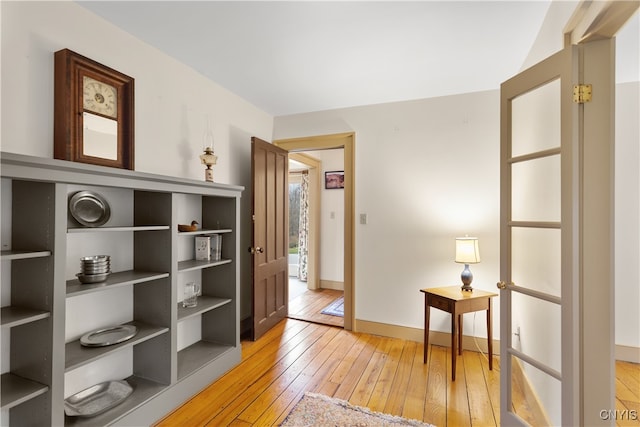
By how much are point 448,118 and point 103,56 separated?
2885 mm

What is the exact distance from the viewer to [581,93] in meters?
1.30

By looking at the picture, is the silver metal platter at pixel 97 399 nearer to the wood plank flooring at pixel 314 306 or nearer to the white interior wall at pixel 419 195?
the wood plank flooring at pixel 314 306

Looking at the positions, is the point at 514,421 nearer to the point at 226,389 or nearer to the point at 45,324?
the point at 226,389

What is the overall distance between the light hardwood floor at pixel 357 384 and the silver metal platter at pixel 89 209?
1316mm

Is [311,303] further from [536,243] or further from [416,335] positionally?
[536,243]

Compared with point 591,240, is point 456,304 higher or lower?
lower

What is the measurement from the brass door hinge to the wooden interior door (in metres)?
2.46

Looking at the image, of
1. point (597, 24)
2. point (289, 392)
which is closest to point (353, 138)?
point (597, 24)

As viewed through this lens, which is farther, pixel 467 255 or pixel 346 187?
pixel 346 187

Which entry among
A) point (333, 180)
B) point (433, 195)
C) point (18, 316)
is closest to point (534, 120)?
point (433, 195)

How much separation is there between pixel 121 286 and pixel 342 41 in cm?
214

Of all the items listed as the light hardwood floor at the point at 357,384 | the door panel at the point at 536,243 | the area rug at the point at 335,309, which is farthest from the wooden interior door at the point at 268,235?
the door panel at the point at 536,243

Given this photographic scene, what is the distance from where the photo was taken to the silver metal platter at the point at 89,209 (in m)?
1.70

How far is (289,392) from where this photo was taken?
213 centimetres
